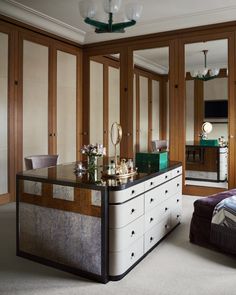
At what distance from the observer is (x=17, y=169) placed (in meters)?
4.81

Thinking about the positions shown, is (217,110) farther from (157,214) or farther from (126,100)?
(157,214)

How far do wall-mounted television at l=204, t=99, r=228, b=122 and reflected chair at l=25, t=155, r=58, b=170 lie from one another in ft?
8.47

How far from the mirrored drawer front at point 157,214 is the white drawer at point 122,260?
11.4 inches

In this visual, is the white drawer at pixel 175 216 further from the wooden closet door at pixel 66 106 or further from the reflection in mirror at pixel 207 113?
the wooden closet door at pixel 66 106

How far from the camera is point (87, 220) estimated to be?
230 centimetres

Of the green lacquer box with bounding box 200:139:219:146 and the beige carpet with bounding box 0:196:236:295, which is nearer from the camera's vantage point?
the beige carpet with bounding box 0:196:236:295

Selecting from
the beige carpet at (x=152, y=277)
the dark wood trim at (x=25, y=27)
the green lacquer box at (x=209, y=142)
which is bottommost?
the beige carpet at (x=152, y=277)

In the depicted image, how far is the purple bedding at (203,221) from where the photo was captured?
293 cm

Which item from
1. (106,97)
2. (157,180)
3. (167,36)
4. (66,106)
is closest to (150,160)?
(157,180)

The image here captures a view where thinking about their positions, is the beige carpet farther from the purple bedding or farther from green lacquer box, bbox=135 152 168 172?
green lacquer box, bbox=135 152 168 172

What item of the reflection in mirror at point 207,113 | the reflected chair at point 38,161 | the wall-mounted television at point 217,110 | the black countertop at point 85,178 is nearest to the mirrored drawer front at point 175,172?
the black countertop at point 85,178

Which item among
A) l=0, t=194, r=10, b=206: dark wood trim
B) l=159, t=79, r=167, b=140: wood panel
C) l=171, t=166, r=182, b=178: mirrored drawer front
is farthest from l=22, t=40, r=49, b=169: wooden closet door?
l=171, t=166, r=182, b=178: mirrored drawer front

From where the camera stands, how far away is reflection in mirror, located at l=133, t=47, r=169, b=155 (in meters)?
5.36

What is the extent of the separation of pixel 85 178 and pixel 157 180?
0.74 meters
